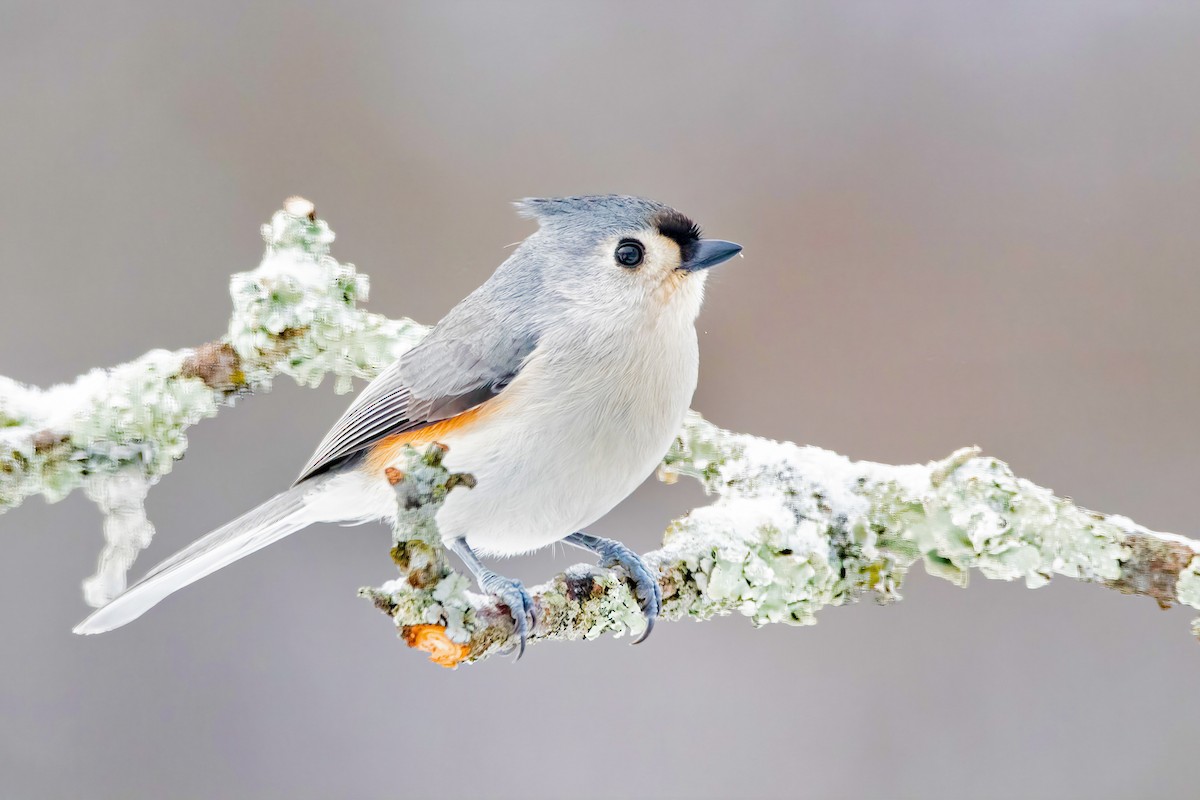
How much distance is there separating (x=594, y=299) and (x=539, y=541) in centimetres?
33

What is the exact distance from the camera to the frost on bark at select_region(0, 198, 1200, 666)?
3.56 feet

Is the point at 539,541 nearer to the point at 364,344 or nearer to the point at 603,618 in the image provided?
the point at 603,618

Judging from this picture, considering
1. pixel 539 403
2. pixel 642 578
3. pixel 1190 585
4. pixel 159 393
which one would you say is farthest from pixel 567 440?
pixel 1190 585

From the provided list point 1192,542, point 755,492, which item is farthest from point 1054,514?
point 755,492

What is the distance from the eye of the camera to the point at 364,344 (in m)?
1.42

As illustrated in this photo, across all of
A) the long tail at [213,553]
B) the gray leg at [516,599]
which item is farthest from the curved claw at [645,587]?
the long tail at [213,553]

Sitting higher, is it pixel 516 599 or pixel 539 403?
pixel 539 403

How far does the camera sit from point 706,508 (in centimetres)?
124

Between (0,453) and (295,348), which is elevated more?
(295,348)

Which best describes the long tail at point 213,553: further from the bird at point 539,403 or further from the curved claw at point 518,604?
the curved claw at point 518,604

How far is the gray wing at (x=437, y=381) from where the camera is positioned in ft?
4.06

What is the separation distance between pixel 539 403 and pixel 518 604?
27 centimetres

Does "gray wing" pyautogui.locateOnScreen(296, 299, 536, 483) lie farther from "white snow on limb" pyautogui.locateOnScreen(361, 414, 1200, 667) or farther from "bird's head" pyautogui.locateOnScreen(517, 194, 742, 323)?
"white snow on limb" pyautogui.locateOnScreen(361, 414, 1200, 667)

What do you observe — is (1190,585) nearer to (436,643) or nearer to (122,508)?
(436,643)
